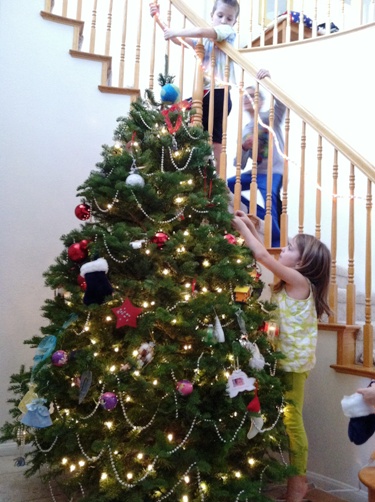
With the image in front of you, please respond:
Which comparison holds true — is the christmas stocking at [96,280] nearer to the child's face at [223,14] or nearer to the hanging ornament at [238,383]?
the hanging ornament at [238,383]

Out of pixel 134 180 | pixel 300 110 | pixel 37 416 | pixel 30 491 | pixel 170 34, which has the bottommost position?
pixel 30 491

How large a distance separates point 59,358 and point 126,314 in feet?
0.84

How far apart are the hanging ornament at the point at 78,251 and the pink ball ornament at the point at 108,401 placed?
18.8 inches

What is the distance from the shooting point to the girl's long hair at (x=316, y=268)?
6.18 feet

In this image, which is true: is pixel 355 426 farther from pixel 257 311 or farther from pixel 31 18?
pixel 31 18

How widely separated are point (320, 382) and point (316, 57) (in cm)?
277

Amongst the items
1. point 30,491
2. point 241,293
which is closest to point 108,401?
point 241,293

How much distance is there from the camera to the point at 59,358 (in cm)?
150

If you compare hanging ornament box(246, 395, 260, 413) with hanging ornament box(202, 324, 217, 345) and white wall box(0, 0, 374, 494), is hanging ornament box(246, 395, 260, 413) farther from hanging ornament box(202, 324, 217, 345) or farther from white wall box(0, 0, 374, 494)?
white wall box(0, 0, 374, 494)

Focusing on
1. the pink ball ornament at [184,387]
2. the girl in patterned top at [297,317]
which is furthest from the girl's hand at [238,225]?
the pink ball ornament at [184,387]

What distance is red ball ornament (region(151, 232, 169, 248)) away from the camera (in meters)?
1.62

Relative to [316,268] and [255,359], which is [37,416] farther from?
[316,268]

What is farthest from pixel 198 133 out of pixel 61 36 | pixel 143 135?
pixel 61 36

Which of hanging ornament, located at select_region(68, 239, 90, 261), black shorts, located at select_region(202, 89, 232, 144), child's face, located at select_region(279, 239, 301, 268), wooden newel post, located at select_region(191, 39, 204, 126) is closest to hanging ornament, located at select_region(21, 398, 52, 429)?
hanging ornament, located at select_region(68, 239, 90, 261)
